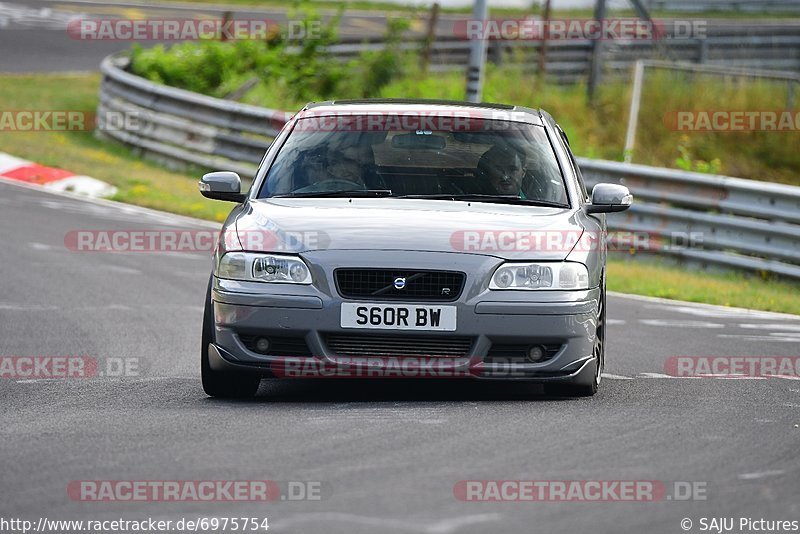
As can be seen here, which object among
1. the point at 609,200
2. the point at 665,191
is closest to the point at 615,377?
the point at 609,200

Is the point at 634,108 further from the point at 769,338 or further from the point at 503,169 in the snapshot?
the point at 503,169

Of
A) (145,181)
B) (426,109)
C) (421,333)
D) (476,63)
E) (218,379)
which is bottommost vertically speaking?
(145,181)

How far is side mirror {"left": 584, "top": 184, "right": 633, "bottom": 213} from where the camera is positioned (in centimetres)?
831

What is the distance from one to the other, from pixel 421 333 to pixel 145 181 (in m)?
12.9

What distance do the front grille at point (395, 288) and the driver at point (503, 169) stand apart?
115 centimetres

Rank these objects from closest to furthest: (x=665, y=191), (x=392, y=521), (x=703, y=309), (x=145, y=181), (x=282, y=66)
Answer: (x=392, y=521) < (x=703, y=309) < (x=665, y=191) < (x=145, y=181) < (x=282, y=66)

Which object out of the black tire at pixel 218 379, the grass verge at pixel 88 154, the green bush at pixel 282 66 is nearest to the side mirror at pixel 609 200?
the black tire at pixel 218 379

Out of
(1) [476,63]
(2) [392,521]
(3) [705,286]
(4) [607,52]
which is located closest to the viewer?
(2) [392,521]

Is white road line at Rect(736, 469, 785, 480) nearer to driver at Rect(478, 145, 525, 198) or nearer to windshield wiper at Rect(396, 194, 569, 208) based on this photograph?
windshield wiper at Rect(396, 194, 569, 208)

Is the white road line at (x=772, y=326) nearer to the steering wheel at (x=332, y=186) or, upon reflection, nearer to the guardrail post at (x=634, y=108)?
the steering wheel at (x=332, y=186)

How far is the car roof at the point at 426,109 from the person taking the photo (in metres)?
8.78

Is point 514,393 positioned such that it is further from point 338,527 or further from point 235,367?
point 338,527

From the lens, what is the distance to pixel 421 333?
7.25 meters

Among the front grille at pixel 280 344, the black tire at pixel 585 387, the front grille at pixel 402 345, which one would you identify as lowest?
the black tire at pixel 585 387
